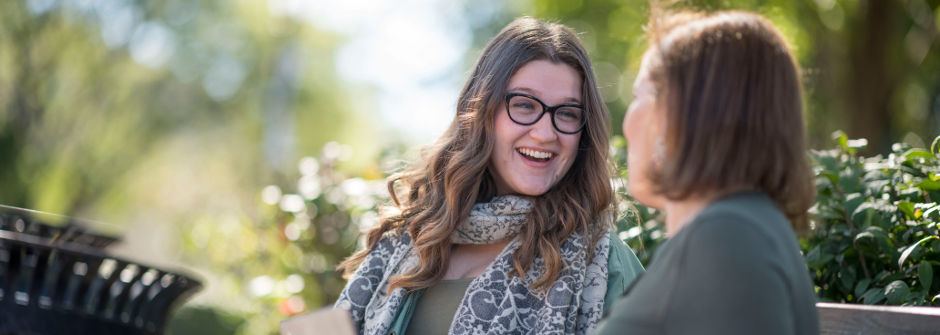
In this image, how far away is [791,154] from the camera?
1.19 m

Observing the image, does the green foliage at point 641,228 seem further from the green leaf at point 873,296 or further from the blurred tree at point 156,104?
the blurred tree at point 156,104

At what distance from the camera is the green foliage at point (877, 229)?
2014mm

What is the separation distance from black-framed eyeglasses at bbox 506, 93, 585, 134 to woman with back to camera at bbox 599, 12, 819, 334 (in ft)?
3.48

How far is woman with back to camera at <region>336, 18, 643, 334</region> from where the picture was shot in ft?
7.43

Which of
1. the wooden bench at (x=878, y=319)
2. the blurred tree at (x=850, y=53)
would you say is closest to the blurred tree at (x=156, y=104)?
the blurred tree at (x=850, y=53)

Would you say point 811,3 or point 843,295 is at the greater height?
point 811,3

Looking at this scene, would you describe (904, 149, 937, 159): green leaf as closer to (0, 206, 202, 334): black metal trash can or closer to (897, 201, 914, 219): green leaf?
(897, 201, 914, 219): green leaf

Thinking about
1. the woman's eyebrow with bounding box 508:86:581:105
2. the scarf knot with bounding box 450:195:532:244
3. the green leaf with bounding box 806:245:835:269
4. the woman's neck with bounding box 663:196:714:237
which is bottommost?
the green leaf with bounding box 806:245:835:269

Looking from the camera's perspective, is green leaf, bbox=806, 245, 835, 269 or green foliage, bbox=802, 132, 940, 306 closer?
green foliage, bbox=802, 132, 940, 306

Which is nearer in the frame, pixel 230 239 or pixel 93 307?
pixel 93 307

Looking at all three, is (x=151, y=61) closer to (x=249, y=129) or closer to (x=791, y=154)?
(x=249, y=129)

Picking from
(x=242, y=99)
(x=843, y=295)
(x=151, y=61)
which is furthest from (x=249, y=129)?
(x=843, y=295)

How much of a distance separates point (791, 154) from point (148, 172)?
2145cm

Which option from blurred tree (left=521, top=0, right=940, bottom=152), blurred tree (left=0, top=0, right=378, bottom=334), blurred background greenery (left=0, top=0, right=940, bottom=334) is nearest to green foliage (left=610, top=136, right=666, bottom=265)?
blurred background greenery (left=0, top=0, right=940, bottom=334)
